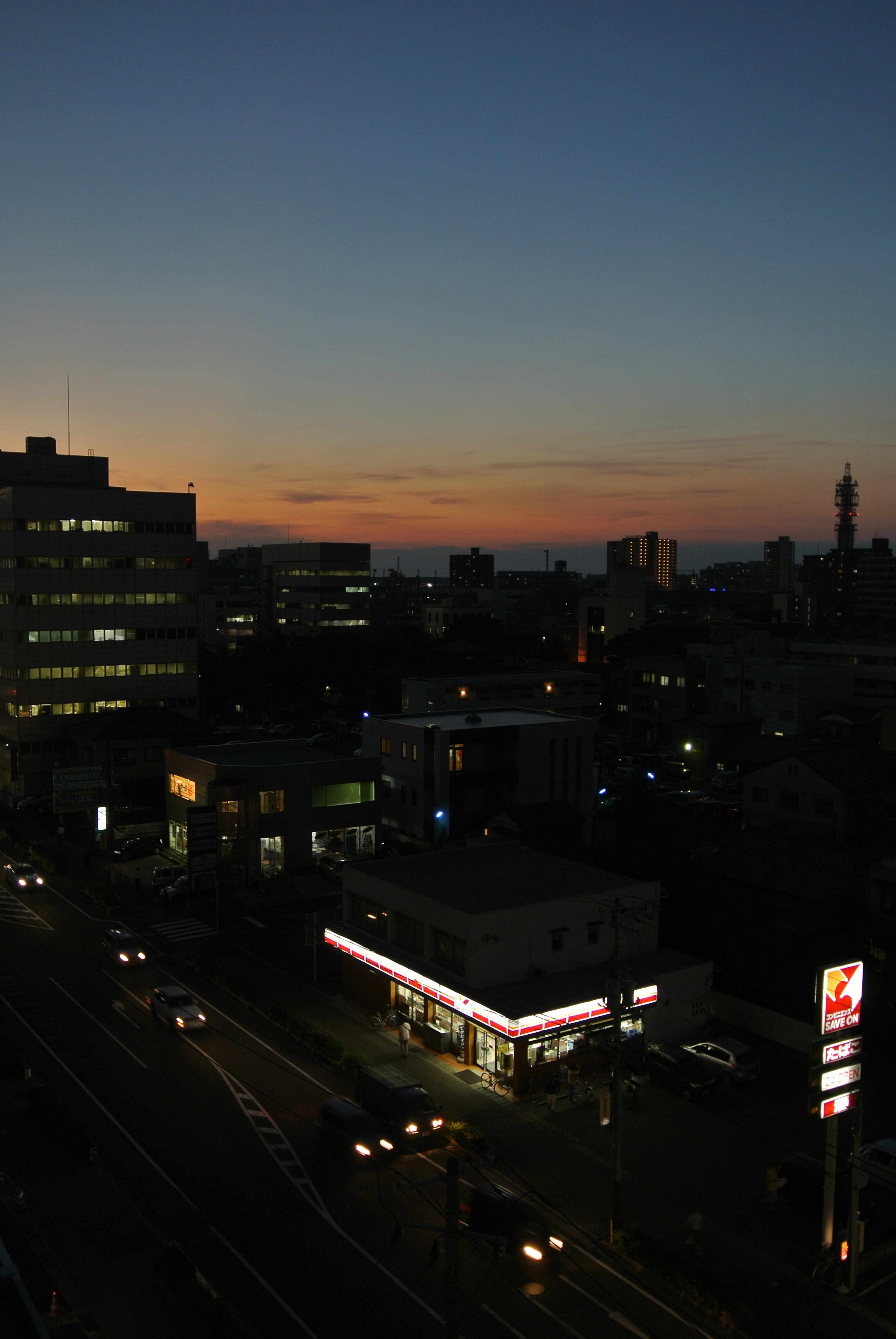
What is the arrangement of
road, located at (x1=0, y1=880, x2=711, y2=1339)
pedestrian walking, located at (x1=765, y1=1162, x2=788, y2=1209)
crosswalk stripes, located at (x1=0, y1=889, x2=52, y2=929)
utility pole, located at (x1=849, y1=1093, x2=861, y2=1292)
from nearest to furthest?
road, located at (x1=0, y1=880, x2=711, y2=1339) < utility pole, located at (x1=849, y1=1093, x2=861, y2=1292) < pedestrian walking, located at (x1=765, y1=1162, x2=788, y2=1209) < crosswalk stripes, located at (x1=0, y1=889, x2=52, y2=929)

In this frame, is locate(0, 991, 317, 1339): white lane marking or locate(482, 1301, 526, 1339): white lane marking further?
locate(0, 991, 317, 1339): white lane marking

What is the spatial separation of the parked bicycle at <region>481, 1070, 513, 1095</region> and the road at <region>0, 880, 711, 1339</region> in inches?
141

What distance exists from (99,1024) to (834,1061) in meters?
21.2

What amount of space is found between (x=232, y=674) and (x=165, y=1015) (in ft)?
260

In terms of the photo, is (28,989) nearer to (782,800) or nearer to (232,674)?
(782,800)

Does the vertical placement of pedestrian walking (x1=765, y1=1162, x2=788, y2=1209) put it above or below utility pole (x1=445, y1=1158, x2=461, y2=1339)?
below

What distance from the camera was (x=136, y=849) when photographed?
1934 inches

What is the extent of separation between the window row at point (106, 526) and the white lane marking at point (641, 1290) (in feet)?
190

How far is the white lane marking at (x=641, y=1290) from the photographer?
16.2 meters

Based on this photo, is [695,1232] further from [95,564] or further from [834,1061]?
[95,564]

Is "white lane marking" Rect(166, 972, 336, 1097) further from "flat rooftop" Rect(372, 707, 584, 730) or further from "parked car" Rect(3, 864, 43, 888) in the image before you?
"flat rooftop" Rect(372, 707, 584, 730)

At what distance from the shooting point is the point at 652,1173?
2114 cm

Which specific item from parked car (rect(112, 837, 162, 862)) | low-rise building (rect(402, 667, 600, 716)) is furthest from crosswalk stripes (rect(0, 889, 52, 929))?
low-rise building (rect(402, 667, 600, 716))

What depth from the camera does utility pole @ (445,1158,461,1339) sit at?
12586mm
